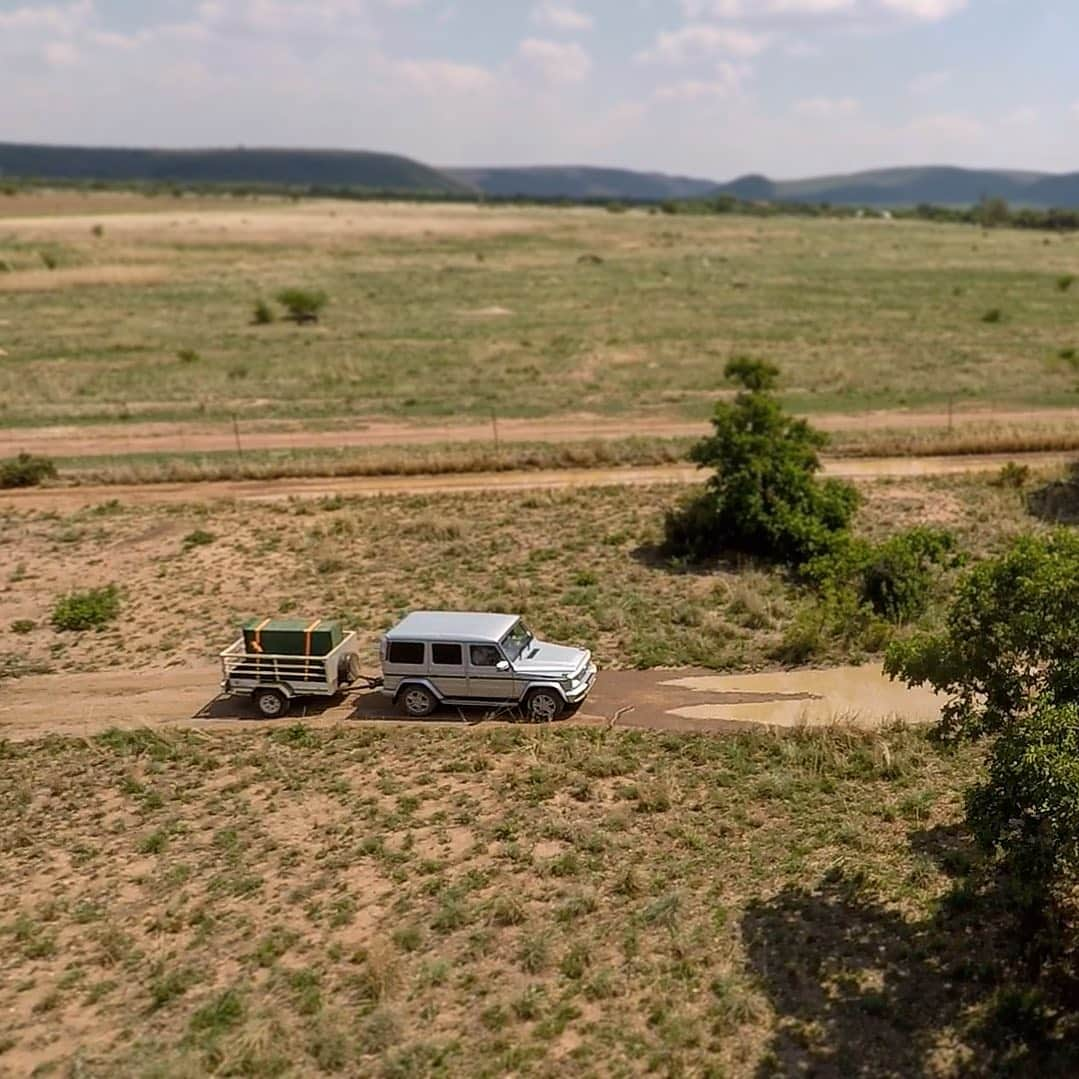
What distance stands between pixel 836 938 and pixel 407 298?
71013mm

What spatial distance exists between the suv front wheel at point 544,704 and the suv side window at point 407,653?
2122mm

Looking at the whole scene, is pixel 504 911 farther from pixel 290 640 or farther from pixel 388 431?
pixel 388 431

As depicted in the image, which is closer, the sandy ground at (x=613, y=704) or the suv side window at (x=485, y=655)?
the suv side window at (x=485, y=655)

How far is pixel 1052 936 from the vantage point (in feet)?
44.6

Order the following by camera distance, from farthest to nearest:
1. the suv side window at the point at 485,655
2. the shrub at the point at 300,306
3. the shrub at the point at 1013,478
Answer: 1. the shrub at the point at 300,306
2. the shrub at the point at 1013,478
3. the suv side window at the point at 485,655

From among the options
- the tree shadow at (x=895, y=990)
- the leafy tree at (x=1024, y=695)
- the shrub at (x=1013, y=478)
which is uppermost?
the leafy tree at (x=1024, y=695)

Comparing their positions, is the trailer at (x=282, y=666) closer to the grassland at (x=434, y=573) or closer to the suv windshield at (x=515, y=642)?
the grassland at (x=434, y=573)

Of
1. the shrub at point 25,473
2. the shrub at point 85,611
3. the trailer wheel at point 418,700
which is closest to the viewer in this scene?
the trailer wheel at point 418,700

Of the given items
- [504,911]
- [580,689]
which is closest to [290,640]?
[580,689]

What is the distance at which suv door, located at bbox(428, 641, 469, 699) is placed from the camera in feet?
66.8

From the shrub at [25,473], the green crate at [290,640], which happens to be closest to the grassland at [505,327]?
the shrub at [25,473]

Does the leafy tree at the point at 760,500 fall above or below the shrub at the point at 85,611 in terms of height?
above

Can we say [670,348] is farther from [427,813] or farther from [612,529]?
[427,813]

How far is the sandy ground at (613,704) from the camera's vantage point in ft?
67.5
